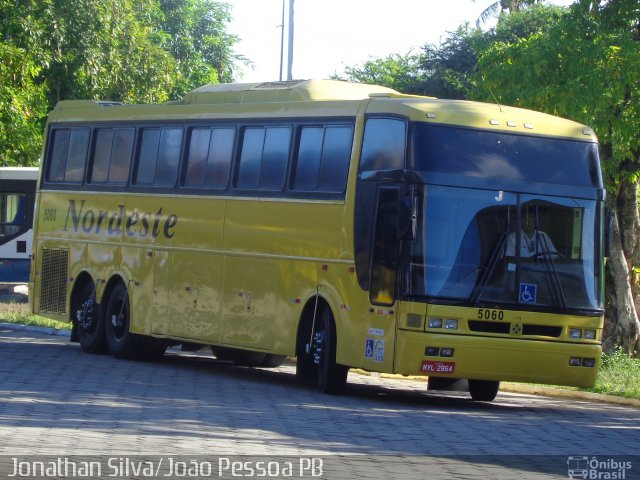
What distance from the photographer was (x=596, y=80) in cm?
2183

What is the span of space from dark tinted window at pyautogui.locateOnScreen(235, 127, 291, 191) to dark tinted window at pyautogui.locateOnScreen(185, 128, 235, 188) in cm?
37

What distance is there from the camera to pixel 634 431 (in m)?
14.6

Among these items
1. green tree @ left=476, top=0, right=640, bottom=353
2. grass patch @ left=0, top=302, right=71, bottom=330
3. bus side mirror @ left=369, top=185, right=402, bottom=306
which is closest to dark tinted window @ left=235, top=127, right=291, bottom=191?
bus side mirror @ left=369, top=185, right=402, bottom=306

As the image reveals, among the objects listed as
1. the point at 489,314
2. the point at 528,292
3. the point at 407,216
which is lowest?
the point at 489,314

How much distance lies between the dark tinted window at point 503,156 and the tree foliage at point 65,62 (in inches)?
801

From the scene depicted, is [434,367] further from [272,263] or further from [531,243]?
[272,263]

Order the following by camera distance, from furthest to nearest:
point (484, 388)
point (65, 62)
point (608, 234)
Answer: point (65, 62) → point (484, 388) → point (608, 234)

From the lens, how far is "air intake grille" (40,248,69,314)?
23219mm

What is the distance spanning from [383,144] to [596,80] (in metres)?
6.50

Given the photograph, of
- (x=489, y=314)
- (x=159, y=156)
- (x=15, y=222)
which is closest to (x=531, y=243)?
(x=489, y=314)

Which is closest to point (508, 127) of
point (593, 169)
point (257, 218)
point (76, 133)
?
point (593, 169)

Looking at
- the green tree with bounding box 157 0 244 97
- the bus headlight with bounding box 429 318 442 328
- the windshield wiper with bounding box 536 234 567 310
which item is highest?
the green tree with bounding box 157 0 244 97

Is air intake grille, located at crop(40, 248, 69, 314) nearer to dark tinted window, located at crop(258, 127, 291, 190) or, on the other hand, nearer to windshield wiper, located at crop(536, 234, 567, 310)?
dark tinted window, located at crop(258, 127, 291, 190)

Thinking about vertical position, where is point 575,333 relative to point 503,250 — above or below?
below
